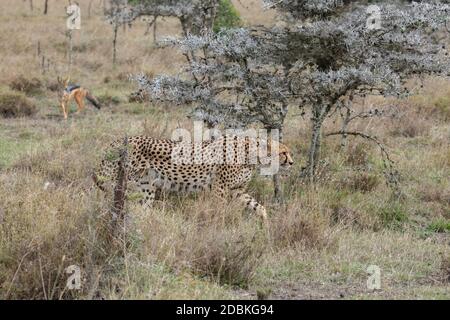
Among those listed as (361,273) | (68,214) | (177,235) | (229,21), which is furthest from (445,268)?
(229,21)

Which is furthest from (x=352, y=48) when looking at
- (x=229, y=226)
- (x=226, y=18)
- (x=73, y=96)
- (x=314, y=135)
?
(x=226, y=18)

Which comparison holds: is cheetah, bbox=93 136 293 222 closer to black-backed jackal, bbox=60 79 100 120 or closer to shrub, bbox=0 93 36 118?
black-backed jackal, bbox=60 79 100 120

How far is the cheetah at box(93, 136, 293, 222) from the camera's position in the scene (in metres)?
8.61

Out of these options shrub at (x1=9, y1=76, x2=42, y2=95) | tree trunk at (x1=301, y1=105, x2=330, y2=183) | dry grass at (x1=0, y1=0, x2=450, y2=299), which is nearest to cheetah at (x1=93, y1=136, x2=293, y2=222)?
dry grass at (x1=0, y1=0, x2=450, y2=299)

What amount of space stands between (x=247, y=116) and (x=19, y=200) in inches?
128

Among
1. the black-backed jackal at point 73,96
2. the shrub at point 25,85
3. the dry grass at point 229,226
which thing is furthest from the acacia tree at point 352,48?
the shrub at point 25,85

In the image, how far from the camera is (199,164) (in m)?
8.74

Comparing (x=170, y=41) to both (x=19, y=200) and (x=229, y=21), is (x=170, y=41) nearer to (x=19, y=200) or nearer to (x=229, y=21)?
(x=19, y=200)

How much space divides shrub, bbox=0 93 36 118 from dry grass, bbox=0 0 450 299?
0.29 m

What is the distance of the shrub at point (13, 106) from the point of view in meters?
13.9

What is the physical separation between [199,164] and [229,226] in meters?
1.45

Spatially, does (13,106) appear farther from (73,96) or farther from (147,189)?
(147,189)

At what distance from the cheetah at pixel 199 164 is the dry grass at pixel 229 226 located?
0.69 ft

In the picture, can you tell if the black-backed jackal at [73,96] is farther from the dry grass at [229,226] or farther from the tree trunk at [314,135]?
the tree trunk at [314,135]
